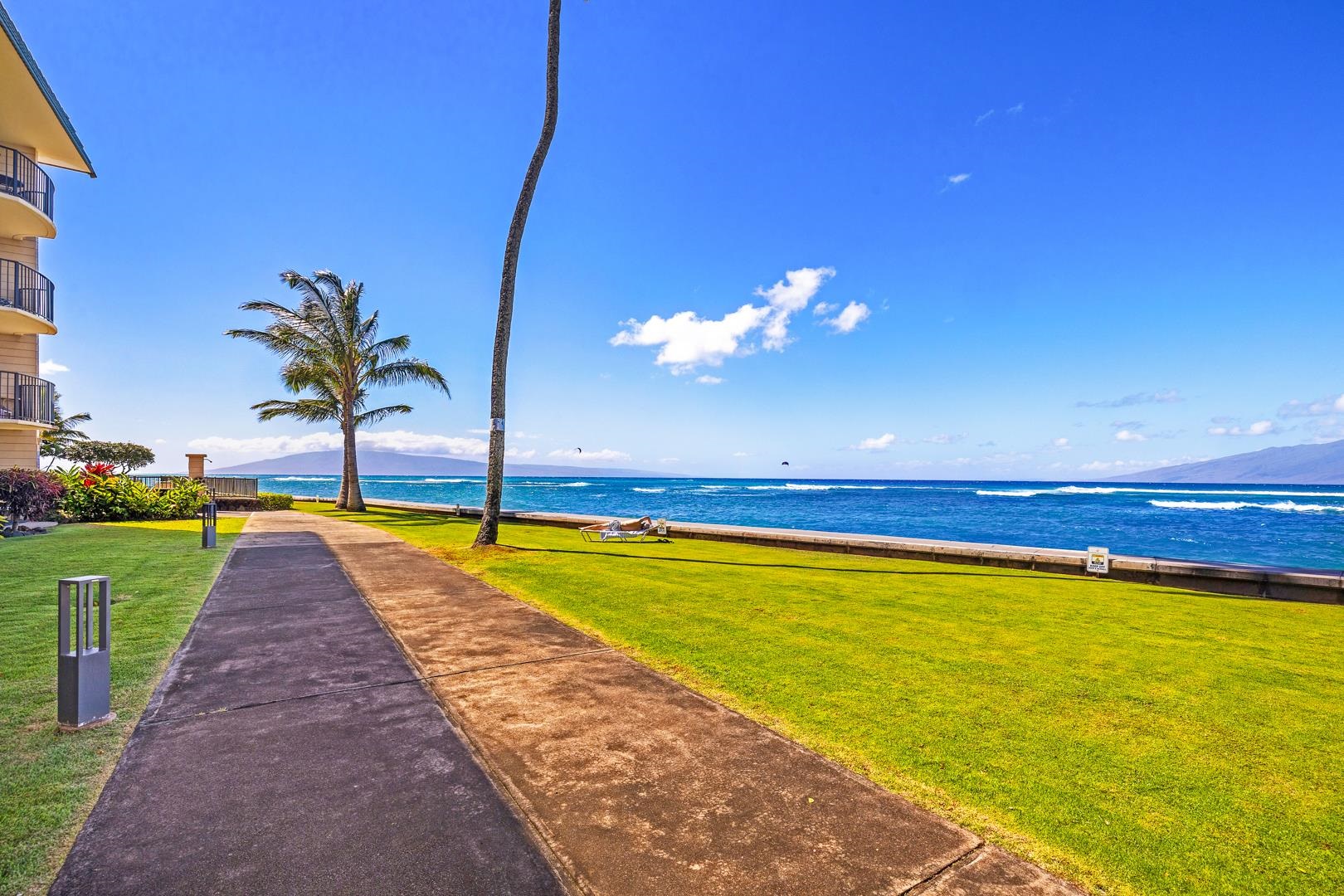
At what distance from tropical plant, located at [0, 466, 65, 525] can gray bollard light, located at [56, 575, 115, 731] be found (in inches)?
667

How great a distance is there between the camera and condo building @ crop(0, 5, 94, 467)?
17203 mm

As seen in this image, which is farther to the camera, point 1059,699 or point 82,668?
point 1059,699

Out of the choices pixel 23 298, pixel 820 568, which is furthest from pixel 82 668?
pixel 23 298

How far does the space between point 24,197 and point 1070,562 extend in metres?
29.7

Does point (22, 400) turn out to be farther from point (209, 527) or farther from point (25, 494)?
point (209, 527)

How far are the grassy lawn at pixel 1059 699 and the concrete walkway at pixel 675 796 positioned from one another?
0.30 meters

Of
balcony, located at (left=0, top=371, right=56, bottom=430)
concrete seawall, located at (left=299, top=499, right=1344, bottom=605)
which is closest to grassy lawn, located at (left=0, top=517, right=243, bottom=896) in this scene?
balcony, located at (left=0, top=371, right=56, bottom=430)

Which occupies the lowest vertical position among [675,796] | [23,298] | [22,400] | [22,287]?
[675,796]

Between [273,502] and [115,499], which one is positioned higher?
[115,499]

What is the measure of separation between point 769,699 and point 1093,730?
6.72ft

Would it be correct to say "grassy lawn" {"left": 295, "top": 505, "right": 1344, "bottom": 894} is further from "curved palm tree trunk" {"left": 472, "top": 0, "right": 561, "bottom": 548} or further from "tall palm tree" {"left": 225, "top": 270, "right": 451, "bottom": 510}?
"tall palm tree" {"left": 225, "top": 270, "right": 451, "bottom": 510}

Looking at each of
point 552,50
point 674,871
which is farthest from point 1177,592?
point 552,50

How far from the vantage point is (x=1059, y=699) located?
14.0 feet

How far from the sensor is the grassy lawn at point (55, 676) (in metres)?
2.54
